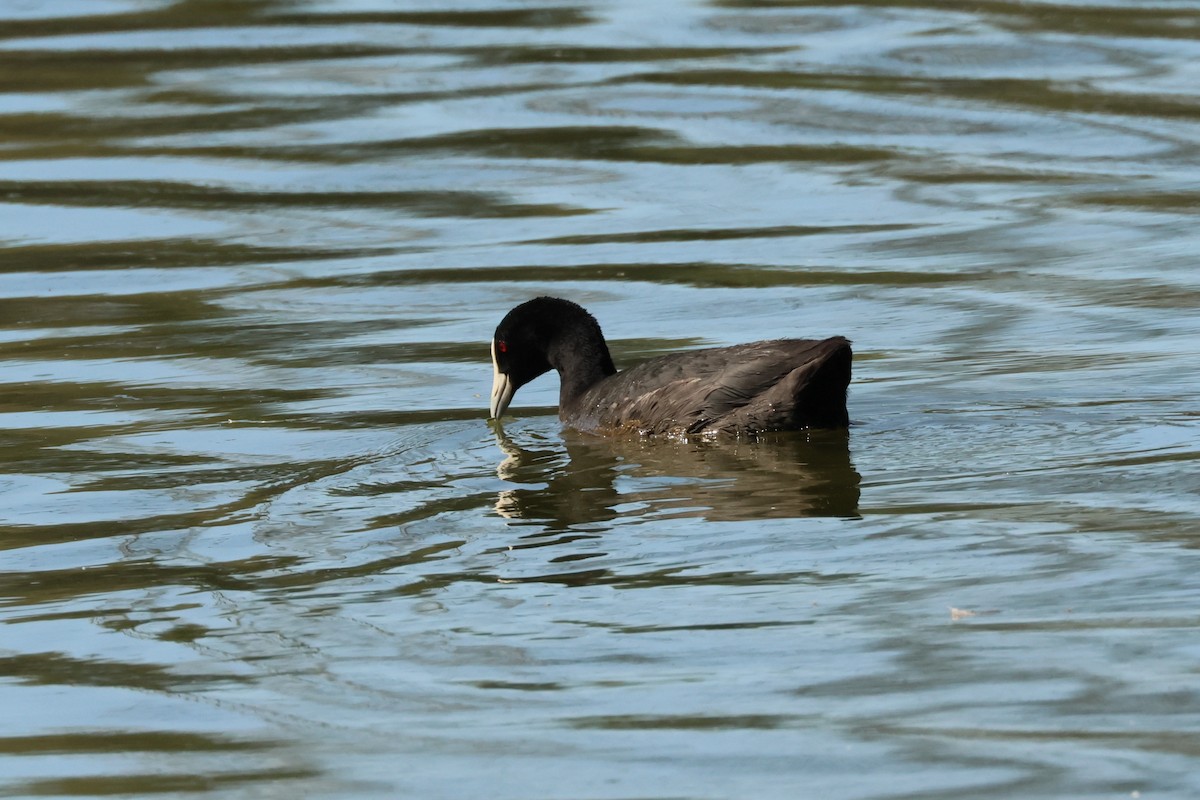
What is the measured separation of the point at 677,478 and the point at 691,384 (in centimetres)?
86

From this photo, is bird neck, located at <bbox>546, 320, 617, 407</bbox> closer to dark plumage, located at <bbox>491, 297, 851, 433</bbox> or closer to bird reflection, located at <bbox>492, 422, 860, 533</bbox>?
dark plumage, located at <bbox>491, 297, 851, 433</bbox>

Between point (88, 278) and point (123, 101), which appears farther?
point (123, 101)

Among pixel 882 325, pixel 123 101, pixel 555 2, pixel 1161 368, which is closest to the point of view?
pixel 1161 368

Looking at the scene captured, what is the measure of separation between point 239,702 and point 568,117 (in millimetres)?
11864

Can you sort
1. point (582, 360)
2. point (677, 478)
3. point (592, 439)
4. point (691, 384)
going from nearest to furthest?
point (677, 478)
point (691, 384)
point (592, 439)
point (582, 360)

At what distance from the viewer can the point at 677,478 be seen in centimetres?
811

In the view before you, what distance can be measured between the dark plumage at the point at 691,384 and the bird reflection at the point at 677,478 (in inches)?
3.4

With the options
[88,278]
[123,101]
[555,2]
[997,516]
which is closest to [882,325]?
[997,516]

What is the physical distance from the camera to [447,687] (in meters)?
5.57

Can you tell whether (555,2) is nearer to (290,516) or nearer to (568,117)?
(568,117)

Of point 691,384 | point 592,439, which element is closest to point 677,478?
point 691,384

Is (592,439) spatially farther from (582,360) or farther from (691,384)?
(582,360)

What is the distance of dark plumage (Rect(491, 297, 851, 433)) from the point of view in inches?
337

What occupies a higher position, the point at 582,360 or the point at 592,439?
the point at 582,360
